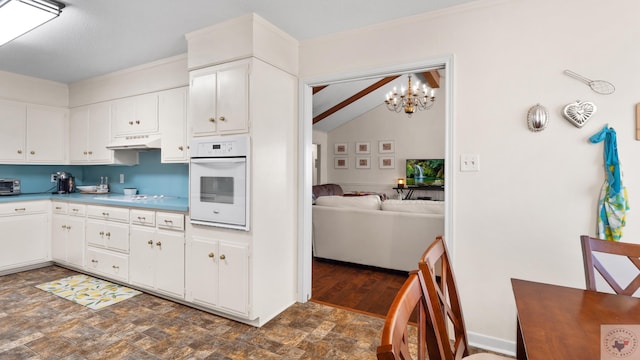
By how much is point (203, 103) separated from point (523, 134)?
2380 mm

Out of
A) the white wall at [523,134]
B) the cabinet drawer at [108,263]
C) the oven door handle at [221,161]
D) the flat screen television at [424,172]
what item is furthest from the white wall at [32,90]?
the flat screen television at [424,172]

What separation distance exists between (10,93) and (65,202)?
4.74ft

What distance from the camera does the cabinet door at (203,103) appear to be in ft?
8.66

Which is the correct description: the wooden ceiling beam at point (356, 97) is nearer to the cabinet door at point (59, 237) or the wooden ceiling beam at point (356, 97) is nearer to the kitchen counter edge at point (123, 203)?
the kitchen counter edge at point (123, 203)

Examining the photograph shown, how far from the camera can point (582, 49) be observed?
1.97 m

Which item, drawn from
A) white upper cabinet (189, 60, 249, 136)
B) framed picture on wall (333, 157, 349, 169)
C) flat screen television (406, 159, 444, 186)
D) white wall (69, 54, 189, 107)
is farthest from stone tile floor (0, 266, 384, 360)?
framed picture on wall (333, 157, 349, 169)

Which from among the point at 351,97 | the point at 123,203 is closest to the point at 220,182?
the point at 123,203

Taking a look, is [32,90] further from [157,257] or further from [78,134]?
[157,257]

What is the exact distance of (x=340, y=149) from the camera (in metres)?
8.60

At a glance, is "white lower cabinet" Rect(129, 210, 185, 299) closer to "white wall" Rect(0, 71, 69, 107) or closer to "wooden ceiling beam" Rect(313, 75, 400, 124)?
"white wall" Rect(0, 71, 69, 107)

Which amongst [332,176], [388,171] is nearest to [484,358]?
[388,171]

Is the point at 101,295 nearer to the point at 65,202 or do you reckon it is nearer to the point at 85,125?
the point at 65,202

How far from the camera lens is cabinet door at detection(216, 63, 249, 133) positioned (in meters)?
2.47

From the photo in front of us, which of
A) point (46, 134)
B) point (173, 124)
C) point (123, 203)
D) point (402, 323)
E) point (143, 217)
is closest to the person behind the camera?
point (402, 323)
